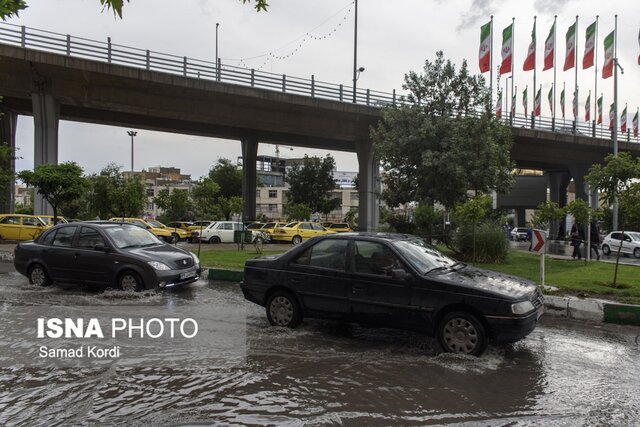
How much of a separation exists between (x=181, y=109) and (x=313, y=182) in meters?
22.9

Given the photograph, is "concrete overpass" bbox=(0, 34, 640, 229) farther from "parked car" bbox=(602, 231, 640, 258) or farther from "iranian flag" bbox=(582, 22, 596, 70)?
"parked car" bbox=(602, 231, 640, 258)

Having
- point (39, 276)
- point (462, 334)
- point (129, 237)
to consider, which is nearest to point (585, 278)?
point (462, 334)

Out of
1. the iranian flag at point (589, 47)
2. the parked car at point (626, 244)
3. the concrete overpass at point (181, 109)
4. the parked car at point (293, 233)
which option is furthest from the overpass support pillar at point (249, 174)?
the parked car at point (626, 244)

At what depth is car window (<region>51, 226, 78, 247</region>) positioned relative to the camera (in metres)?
9.95

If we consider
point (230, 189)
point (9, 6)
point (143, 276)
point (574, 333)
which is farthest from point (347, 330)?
point (230, 189)

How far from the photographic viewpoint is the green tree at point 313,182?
50469mm

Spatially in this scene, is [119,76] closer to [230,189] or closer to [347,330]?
[347,330]

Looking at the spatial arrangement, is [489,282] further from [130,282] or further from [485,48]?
[485,48]

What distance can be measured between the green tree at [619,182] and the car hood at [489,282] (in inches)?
215

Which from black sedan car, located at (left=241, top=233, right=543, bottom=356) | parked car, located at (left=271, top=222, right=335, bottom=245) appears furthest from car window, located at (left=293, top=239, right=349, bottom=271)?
parked car, located at (left=271, top=222, right=335, bottom=245)

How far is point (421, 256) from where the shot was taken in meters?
6.41

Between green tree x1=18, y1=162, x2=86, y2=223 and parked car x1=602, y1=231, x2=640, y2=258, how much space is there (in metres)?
27.9

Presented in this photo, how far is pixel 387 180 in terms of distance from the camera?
19.5 metres

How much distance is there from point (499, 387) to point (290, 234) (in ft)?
78.3
